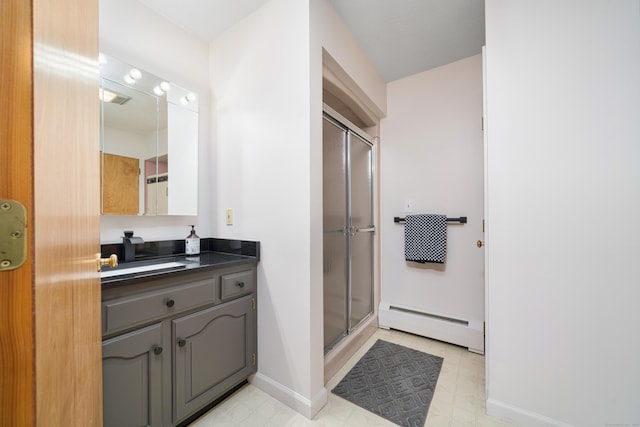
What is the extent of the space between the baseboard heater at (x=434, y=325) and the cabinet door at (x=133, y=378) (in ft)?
6.59

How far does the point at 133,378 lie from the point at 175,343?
0.19m

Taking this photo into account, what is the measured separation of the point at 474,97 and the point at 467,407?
2.39 metres

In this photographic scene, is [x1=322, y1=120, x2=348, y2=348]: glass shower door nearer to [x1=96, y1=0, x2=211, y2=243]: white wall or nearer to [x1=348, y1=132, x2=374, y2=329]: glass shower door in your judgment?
[x1=348, y1=132, x2=374, y2=329]: glass shower door

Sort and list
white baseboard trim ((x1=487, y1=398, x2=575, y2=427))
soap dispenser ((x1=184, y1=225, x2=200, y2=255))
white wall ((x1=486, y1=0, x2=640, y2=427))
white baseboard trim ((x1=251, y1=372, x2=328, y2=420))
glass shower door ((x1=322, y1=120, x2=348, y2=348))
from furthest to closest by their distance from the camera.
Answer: glass shower door ((x1=322, y1=120, x2=348, y2=348)) < soap dispenser ((x1=184, y1=225, x2=200, y2=255)) < white baseboard trim ((x1=251, y1=372, x2=328, y2=420)) < white baseboard trim ((x1=487, y1=398, x2=575, y2=427)) < white wall ((x1=486, y1=0, x2=640, y2=427))

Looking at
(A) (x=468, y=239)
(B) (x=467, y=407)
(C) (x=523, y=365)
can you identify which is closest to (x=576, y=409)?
(C) (x=523, y=365)

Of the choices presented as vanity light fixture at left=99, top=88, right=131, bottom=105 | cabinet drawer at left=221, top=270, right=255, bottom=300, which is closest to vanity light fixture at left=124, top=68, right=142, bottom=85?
vanity light fixture at left=99, top=88, right=131, bottom=105

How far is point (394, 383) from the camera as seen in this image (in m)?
1.70

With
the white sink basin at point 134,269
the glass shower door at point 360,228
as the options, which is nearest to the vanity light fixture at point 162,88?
the white sink basin at point 134,269

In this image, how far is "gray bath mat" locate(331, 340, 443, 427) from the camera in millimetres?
1461

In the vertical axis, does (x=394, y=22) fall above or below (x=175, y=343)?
above

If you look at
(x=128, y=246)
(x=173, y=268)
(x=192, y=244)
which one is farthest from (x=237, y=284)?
(x=128, y=246)

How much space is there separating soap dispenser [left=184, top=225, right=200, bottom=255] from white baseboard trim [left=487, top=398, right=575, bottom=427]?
209 cm

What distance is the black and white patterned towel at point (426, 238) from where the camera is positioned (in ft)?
7.37

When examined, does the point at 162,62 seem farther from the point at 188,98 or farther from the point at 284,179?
the point at 284,179
